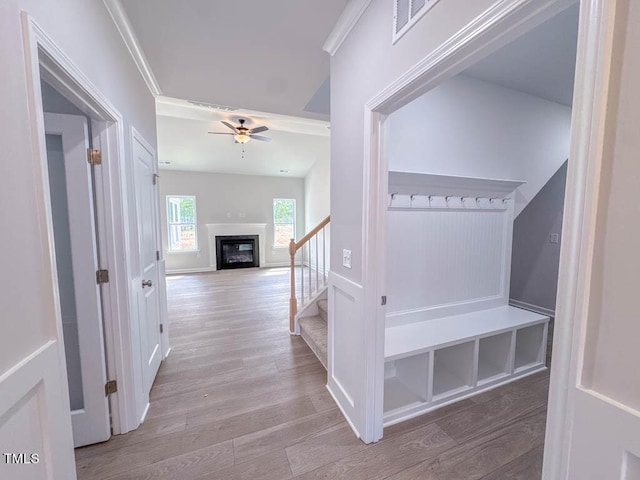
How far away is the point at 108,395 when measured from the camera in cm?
162

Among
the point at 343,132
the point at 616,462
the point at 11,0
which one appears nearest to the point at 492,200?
the point at 343,132

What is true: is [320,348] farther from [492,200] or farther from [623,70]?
[623,70]

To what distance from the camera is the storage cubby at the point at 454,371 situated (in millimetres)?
2023

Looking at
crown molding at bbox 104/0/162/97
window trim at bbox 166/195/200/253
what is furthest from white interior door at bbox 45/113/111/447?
window trim at bbox 166/195/200/253

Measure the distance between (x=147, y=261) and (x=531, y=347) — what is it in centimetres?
348

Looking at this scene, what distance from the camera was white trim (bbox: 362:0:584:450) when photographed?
867 mm

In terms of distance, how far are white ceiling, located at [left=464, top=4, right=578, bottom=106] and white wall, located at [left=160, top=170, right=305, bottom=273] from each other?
587 centimetres

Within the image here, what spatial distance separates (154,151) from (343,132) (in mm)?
1834

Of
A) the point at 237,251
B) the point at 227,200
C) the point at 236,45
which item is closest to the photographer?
the point at 236,45

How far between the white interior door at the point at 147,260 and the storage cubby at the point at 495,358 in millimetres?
2623

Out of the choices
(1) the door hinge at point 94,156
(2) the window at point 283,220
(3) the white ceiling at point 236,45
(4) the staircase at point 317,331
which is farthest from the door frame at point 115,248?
(2) the window at point 283,220

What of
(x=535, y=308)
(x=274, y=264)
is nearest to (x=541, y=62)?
(x=535, y=308)

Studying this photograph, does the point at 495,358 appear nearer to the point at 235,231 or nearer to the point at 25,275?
the point at 25,275

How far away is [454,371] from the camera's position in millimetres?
2199
